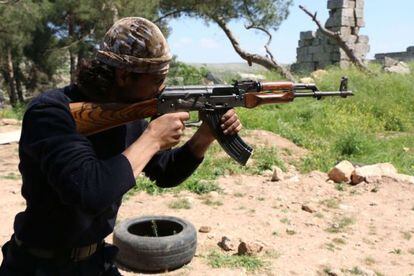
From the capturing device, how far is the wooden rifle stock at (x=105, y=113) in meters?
1.75

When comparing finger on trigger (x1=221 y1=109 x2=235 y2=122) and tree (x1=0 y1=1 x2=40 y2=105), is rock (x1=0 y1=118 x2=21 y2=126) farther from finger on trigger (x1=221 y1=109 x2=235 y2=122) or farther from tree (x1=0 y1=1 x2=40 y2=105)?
finger on trigger (x1=221 y1=109 x2=235 y2=122)

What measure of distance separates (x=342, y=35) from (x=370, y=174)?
47.8ft

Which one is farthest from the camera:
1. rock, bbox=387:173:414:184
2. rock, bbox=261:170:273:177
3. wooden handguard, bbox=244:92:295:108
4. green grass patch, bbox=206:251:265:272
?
rock, bbox=261:170:273:177

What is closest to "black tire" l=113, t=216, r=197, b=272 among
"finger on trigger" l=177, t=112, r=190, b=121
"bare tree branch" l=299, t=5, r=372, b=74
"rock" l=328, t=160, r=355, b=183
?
"finger on trigger" l=177, t=112, r=190, b=121

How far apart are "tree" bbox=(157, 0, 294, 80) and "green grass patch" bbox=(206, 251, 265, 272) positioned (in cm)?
1491

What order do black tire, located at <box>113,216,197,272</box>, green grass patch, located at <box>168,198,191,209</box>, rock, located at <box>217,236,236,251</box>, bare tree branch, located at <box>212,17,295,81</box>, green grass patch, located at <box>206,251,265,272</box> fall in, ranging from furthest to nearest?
bare tree branch, located at <box>212,17,295,81</box> < green grass patch, located at <box>168,198,191,209</box> < rock, located at <box>217,236,236,251</box> < green grass patch, located at <box>206,251,265,272</box> < black tire, located at <box>113,216,197,272</box>

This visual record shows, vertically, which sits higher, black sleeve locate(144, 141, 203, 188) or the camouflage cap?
the camouflage cap

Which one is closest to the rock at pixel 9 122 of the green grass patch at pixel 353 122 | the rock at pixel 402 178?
the green grass patch at pixel 353 122

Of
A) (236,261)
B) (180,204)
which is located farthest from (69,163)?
(180,204)

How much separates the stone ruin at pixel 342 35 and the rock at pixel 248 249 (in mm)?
16354

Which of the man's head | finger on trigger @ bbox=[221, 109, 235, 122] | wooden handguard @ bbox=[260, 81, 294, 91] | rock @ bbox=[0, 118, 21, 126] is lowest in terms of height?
rock @ bbox=[0, 118, 21, 126]

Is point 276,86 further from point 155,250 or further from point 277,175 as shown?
point 277,175

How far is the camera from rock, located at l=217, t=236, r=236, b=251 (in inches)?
164

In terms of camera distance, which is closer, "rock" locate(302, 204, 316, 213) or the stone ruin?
"rock" locate(302, 204, 316, 213)
